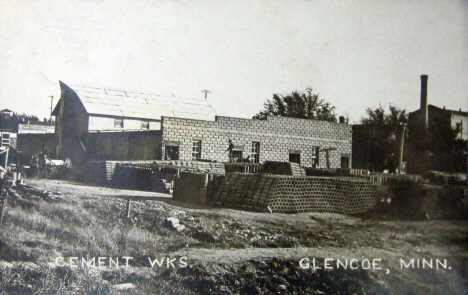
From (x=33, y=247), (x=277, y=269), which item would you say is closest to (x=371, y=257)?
(x=277, y=269)

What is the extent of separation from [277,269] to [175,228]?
98cm

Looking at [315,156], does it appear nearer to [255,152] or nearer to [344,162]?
[344,162]

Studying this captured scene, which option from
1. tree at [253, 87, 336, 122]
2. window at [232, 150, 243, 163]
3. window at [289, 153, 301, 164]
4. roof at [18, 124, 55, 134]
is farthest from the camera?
window at [232, 150, 243, 163]

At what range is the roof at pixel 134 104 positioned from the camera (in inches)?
144

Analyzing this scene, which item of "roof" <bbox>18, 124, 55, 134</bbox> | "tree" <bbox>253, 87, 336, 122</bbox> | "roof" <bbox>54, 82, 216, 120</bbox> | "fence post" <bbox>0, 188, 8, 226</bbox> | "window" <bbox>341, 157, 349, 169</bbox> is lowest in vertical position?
"fence post" <bbox>0, 188, 8, 226</bbox>

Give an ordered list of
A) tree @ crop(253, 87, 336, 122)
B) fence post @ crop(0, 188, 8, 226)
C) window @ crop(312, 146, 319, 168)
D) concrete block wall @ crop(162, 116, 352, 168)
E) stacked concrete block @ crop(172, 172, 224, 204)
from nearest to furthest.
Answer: fence post @ crop(0, 188, 8, 226), tree @ crop(253, 87, 336, 122), stacked concrete block @ crop(172, 172, 224, 204), concrete block wall @ crop(162, 116, 352, 168), window @ crop(312, 146, 319, 168)

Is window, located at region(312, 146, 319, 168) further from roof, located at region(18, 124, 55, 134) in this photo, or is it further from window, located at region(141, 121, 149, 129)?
roof, located at region(18, 124, 55, 134)

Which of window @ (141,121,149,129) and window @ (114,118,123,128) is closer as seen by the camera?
window @ (114,118,123,128)

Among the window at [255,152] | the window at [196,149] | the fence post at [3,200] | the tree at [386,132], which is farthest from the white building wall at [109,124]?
the window at [255,152]

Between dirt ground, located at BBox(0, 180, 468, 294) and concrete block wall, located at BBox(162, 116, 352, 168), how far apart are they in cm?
105

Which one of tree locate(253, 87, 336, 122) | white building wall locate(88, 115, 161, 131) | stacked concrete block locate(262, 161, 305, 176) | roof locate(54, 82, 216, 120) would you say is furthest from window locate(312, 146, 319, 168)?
white building wall locate(88, 115, 161, 131)

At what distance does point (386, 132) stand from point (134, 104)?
98.0 inches

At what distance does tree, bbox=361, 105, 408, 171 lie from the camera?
4.09m

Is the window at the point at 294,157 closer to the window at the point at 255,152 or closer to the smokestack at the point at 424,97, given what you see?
the window at the point at 255,152
